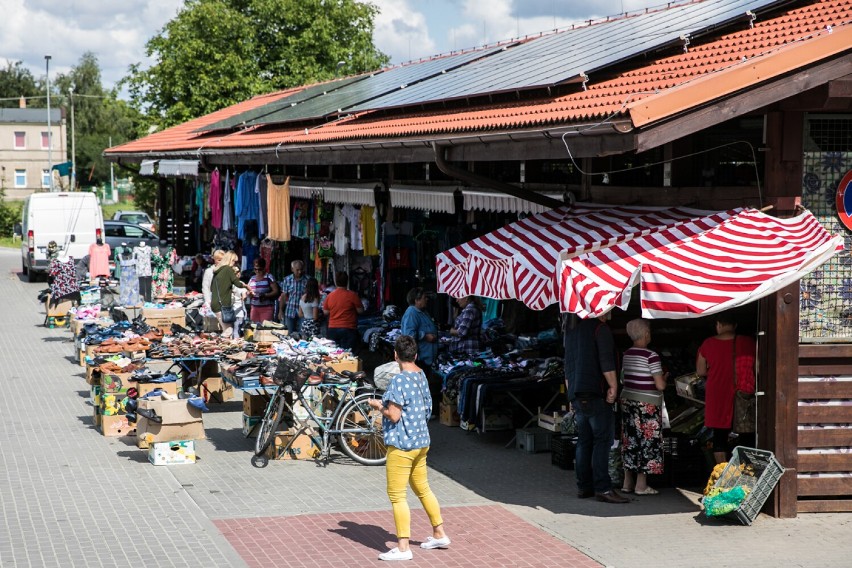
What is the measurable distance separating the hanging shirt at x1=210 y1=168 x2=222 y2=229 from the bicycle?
1259 cm

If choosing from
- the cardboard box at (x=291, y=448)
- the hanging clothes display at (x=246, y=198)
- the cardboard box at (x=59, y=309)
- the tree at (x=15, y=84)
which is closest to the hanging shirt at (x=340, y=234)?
the hanging clothes display at (x=246, y=198)

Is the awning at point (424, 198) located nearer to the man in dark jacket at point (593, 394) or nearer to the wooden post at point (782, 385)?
the man in dark jacket at point (593, 394)

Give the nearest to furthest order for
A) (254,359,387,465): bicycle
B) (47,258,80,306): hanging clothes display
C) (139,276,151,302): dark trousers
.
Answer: (254,359,387,465): bicycle
(47,258,80,306): hanging clothes display
(139,276,151,302): dark trousers

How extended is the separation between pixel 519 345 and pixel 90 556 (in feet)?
21.2

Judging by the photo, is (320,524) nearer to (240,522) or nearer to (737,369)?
(240,522)

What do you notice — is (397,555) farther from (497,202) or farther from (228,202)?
(228,202)

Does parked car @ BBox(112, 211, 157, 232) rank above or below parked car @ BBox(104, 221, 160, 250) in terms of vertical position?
above

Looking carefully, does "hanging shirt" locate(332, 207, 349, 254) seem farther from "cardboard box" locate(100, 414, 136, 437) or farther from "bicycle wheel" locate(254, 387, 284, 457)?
"bicycle wheel" locate(254, 387, 284, 457)

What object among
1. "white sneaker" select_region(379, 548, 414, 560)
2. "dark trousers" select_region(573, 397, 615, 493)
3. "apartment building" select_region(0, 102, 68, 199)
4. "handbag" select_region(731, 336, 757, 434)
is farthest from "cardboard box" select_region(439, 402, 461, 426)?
"apartment building" select_region(0, 102, 68, 199)

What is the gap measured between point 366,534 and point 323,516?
0.66 metres

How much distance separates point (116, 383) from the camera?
1332cm

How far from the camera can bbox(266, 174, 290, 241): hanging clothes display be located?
20109 millimetres

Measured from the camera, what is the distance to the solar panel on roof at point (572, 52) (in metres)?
11.4

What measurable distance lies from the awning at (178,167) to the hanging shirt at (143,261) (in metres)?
2.39
